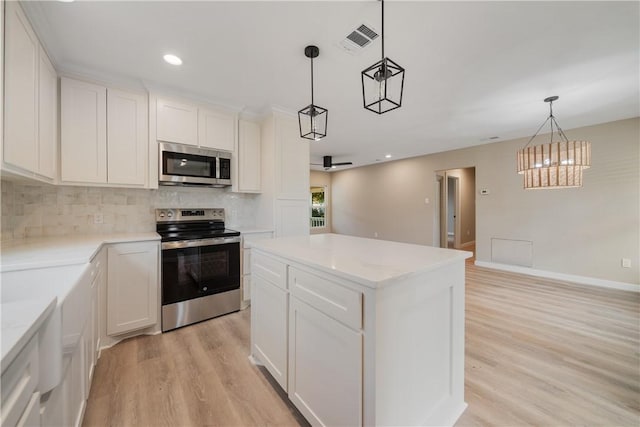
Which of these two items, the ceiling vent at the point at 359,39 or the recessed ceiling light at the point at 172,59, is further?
the recessed ceiling light at the point at 172,59

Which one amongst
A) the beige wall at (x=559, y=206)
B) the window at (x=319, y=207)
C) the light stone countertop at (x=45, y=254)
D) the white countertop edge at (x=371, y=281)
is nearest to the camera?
the white countertop edge at (x=371, y=281)

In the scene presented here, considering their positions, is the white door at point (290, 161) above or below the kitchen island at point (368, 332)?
above

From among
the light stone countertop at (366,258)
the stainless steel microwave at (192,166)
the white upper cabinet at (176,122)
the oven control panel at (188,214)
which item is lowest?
the light stone countertop at (366,258)

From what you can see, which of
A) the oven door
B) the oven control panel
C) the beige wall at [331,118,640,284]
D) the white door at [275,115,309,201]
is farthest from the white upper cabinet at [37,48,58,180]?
the beige wall at [331,118,640,284]

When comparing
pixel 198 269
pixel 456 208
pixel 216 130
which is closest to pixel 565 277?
pixel 456 208

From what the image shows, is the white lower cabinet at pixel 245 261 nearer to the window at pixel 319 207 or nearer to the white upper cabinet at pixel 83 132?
the white upper cabinet at pixel 83 132

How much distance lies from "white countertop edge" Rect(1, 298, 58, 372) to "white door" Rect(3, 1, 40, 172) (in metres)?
1.17

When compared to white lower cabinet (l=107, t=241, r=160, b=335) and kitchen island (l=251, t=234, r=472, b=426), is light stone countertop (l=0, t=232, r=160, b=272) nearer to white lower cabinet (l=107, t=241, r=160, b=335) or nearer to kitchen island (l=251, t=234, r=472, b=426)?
white lower cabinet (l=107, t=241, r=160, b=335)

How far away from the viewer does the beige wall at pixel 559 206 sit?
356cm

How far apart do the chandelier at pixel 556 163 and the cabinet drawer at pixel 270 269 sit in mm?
3273

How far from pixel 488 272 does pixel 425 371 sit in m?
4.28

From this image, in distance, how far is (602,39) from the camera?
1.90 meters

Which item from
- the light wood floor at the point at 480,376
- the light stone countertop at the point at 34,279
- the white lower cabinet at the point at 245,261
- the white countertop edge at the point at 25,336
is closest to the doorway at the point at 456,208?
the light wood floor at the point at 480,376

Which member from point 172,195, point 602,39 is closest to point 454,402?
point 602,39
